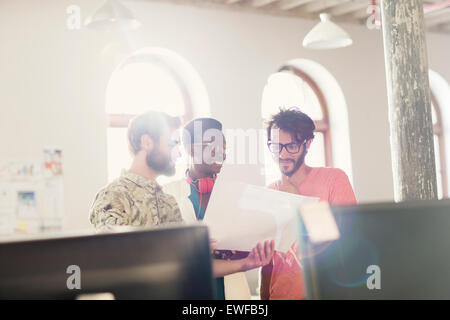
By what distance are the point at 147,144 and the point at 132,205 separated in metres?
0.32

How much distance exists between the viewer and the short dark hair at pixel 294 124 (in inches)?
92.5

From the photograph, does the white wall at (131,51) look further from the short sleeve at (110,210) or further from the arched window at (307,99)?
the short sleeve at (110,210)

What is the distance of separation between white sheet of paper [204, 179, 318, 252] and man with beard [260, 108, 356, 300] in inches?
Result: 7.0

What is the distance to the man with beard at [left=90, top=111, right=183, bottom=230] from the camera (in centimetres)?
208

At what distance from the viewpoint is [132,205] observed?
2.15 meters

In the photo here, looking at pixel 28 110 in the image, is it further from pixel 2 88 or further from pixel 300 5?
pixel 300 5

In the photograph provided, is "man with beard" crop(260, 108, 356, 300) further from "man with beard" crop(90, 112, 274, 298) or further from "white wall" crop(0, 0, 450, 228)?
"white wall" crop(0, 0, 450, 228)

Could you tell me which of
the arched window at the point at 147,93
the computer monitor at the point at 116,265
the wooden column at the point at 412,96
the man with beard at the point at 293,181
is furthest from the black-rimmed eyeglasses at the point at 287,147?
the arched window at the point at 147,93

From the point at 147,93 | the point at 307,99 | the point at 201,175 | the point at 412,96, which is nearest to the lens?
the point at 201,175

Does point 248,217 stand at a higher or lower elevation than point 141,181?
lower

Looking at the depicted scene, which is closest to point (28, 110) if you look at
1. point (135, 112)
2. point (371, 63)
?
point (135, 112)

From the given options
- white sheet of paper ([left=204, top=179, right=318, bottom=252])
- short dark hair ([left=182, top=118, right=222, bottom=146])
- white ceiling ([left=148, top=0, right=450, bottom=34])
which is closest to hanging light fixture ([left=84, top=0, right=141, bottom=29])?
white ceiling ([left=148, top=0, right=450, bottom=34])

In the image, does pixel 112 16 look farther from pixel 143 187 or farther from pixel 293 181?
pixel 293 181

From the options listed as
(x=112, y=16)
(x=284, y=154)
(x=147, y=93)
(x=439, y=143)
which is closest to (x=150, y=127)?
(x=284, y=154)
